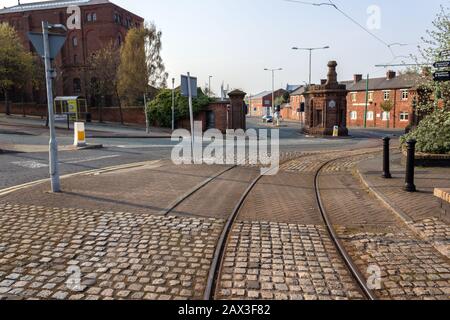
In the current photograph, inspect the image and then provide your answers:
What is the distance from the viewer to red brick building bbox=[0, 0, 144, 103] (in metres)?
51.0

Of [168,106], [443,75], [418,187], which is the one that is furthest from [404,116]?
[443,75]

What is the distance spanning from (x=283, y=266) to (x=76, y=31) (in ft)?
189

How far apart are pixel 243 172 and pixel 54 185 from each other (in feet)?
18.4

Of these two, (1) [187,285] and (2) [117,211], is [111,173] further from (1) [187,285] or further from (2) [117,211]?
(1) [187,285]

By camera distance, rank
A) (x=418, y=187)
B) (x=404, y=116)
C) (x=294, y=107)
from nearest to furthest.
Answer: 1. (x=418, y=187)
2. (x=404, y=116)
3. (x=294, y=107)

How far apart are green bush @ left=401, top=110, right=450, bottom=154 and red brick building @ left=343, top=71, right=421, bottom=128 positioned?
38.4 m

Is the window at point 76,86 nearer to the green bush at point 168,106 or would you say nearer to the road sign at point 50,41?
the green bush at point 168,106

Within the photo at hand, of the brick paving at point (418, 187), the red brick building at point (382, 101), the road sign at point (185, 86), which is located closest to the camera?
the brick paving at point (418, 187)

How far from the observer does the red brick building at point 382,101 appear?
50594 millimetres

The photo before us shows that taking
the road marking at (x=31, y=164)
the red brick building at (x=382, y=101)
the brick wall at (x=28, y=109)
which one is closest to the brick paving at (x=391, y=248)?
the road marking at (x=31, y=164)

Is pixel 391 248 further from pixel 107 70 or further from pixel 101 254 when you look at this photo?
pixel 107 70

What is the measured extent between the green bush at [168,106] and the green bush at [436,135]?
24965mm

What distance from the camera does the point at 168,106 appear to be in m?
36.5

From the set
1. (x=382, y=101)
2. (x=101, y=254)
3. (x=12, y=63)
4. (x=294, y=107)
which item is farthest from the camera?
(x=294, y=107)
